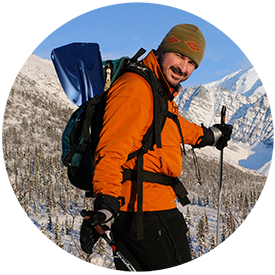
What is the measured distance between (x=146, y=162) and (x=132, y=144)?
25 centimetres

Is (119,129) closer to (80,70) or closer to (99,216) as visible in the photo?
(99,216)

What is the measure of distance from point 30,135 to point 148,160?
30093 mm

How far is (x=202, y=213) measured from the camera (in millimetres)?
28016

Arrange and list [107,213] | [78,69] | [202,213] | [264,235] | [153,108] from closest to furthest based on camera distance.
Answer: [107,213] < [153,108] < [78,69] < [264,235] < [202,213]

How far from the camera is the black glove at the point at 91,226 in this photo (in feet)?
4.19

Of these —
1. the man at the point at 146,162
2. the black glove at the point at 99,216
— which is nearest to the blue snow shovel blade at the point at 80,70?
the man at the point at 146,162

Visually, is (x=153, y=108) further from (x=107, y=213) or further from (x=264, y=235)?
(x=264, y=235)

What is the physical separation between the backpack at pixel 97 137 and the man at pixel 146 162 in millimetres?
41

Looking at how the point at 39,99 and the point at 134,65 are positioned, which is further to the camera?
the point at 39,99

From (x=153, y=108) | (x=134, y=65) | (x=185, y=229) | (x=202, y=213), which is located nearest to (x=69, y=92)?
(x=134, y=65)

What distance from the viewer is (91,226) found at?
1307 mm

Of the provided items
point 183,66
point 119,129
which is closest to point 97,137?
point 119,129

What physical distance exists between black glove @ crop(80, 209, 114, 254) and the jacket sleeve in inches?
4.3

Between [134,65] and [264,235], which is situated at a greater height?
[134,65]
